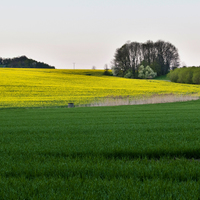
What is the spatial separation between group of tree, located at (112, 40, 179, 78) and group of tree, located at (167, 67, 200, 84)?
14642 mm

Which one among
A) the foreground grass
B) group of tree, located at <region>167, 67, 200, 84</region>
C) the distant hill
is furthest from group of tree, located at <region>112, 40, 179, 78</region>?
the foreground grass

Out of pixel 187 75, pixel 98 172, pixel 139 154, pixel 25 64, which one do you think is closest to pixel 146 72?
pixel 187 75

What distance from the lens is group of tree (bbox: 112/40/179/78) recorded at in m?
81.1

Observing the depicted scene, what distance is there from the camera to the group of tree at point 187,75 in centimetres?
6145

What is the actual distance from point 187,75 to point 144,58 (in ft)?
90.0

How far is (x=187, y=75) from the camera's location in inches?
2534

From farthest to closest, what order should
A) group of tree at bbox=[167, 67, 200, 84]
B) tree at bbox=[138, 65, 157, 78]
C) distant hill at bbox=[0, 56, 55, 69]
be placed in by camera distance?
1. distant hill at bbox=[0, 56, 55, 69]
2. tree at bbox=[138, 65, 157, 78]
3. group of tree at bbox=[167, 67, 200, 84]

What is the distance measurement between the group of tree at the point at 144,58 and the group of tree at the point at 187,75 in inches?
576

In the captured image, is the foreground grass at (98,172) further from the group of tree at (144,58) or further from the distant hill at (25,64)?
the distant hill at (25,64)

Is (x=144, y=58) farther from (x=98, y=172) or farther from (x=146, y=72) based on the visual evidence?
(x=98, y=172)

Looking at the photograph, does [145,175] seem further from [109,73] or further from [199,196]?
[109,73]

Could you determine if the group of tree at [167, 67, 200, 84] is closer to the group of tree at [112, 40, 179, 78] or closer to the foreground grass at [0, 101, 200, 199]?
the group of tree at [112, 40, 179, 78]

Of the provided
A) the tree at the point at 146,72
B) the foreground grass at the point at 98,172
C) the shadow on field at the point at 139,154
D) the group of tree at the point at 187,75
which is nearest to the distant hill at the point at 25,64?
the tree at the point at 146,72

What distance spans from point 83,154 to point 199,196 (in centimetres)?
247
